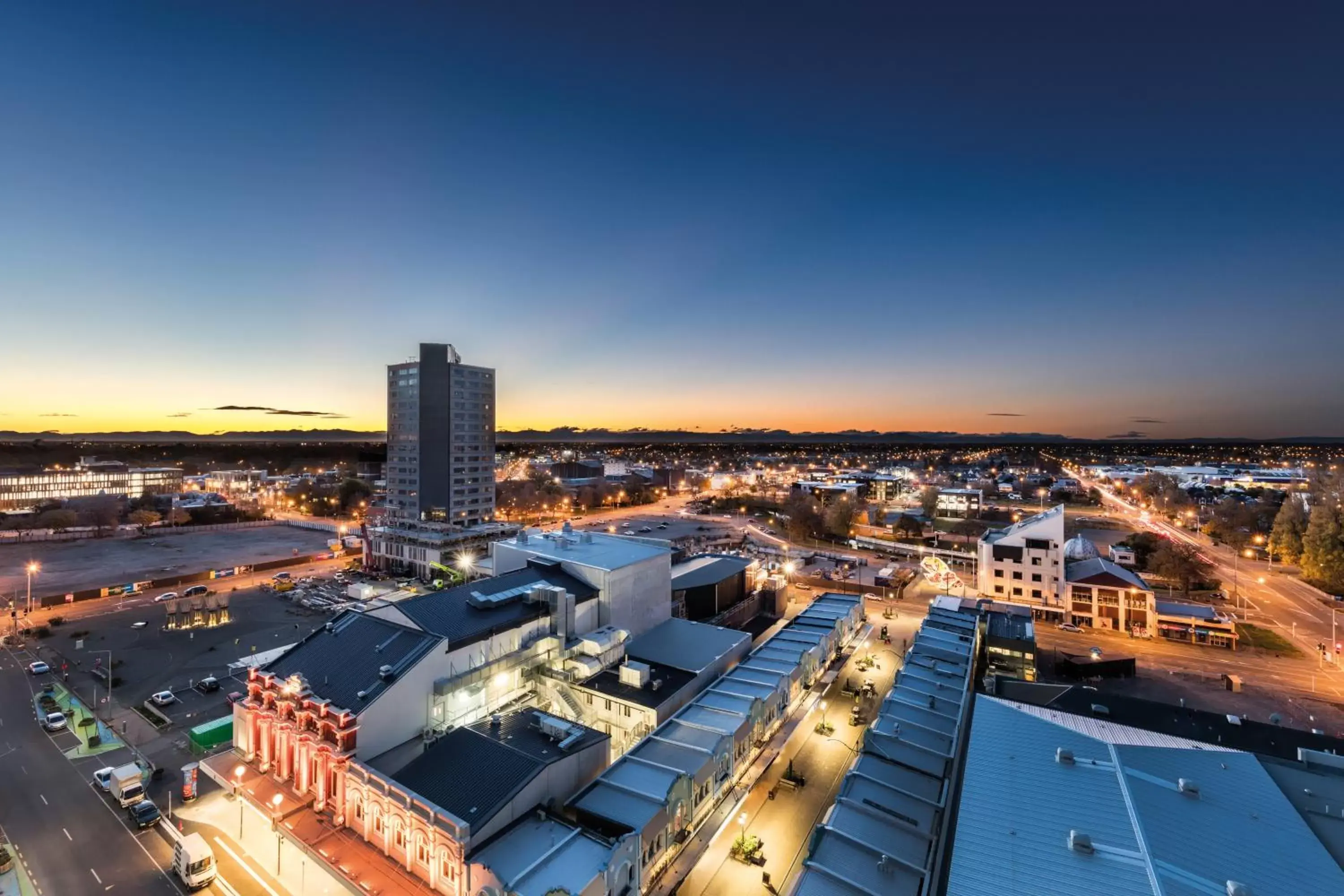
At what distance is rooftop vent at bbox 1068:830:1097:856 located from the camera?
59.6 ft

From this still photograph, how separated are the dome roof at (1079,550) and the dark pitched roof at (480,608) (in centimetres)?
5806

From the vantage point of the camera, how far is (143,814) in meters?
25.2

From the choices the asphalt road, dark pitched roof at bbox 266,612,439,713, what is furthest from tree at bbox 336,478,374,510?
dark pitched roof at bbox 266,612,439,713

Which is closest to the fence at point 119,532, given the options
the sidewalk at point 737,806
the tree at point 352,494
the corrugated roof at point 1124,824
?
the tree at point 352,494

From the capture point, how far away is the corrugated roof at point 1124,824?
1730 cm

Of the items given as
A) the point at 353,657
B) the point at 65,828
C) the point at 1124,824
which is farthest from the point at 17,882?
the point at 1124,824

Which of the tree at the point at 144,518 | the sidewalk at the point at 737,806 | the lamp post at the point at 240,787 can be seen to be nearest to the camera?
the sidewalk at the point at 737,806

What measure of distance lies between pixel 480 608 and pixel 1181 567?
68522mm

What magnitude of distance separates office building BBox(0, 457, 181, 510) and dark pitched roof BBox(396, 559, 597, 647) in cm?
13425

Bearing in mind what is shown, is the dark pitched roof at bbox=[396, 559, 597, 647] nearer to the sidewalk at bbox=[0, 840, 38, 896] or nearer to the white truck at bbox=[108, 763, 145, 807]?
the white truck at bbox=[108, 763, 145, 807]

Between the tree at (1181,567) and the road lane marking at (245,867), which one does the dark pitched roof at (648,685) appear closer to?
the road lane marking at (245,867)

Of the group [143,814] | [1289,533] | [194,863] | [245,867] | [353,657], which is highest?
[353,657]

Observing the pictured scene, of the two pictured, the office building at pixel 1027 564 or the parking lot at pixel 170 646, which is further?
the office building at pixel 1027 564

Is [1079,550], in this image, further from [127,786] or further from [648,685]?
[127,786]
